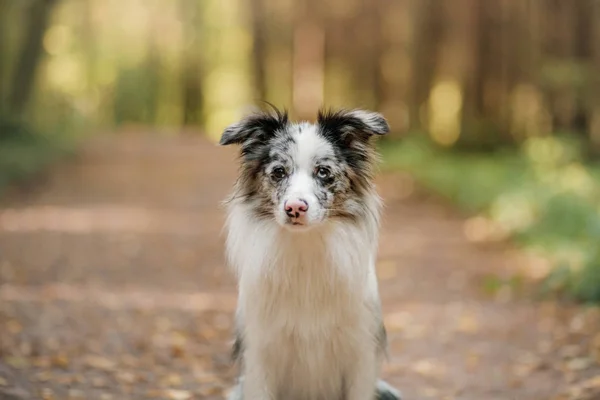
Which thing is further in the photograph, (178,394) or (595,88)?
(595,88)

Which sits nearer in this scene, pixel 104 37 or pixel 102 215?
pixel 102 215

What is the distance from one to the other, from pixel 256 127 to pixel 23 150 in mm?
14008

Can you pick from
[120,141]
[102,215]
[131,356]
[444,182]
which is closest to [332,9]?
[120,141]

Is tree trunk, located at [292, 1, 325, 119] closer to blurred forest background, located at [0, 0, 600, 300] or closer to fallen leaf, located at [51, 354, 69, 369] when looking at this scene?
blurred forest background, located at [0, 0, 600, 300]

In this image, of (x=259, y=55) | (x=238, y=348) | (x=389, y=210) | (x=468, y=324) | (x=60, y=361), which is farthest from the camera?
(x=259, y=55)

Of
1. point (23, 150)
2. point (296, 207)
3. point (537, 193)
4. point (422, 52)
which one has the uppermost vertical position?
point (422, 52)

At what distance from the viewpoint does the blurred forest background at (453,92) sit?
12.2m

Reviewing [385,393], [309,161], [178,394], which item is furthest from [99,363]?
[309,161]

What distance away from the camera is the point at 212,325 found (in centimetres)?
795

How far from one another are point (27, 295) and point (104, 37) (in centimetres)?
3567

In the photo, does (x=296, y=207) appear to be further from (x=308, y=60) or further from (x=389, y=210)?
(x=308, y=60)

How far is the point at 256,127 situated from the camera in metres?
4.67

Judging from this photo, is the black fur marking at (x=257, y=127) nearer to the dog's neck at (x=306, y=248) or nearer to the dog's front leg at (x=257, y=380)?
the dog's neck at (x=306, y=248)

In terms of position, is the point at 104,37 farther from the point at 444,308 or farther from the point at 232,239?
the point at 232,239
